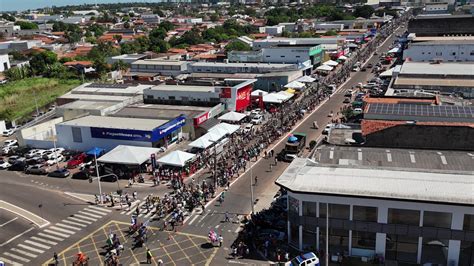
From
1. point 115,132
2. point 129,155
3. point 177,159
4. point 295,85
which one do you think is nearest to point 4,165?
point 115,132

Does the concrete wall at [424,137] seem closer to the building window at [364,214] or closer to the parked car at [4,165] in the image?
the building window at [364,214]

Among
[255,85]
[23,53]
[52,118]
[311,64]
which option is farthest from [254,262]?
[23,53]

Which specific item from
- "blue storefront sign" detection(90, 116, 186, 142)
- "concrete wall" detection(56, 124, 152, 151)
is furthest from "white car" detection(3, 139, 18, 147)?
"blue storefront sign" detection(90, 116, 186, 142)

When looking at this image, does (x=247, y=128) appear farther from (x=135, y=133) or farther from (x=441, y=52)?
(x=441, y=52)

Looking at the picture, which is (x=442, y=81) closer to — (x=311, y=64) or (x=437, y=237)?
(x=311, y=64)

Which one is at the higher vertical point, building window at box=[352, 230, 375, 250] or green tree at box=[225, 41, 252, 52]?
green tree at box=[225, 41, 252, 52]

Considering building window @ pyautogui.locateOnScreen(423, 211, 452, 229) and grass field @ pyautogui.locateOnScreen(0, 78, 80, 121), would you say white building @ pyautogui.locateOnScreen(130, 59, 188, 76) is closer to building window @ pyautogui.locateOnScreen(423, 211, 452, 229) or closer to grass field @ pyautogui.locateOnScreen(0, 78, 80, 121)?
grass field @ pyautogui.locateOnScreen(0, 78, 80, 121)
